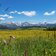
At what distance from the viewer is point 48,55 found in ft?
24.1

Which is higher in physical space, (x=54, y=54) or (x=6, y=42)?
(x=6, y=42)

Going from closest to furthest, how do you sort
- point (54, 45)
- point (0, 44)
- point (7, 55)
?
point (7, 55)
point (0, 44)
point (54, 45)

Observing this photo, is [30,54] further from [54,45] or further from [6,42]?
[54,45]

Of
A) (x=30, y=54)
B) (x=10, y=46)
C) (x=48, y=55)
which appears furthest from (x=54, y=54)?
(x=10, y=46)

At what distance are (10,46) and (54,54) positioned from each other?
1.91 m

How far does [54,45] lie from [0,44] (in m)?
2.74

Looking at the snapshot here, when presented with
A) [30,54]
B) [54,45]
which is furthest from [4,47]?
[54,45]

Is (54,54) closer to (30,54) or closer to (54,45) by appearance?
(30,54)

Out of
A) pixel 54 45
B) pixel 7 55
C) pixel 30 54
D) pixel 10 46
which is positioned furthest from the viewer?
pixel 54 45

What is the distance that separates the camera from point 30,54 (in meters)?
6.99

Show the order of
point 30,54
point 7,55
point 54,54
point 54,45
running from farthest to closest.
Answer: point 54,45, point 54,54, point 30,54, point 7,55

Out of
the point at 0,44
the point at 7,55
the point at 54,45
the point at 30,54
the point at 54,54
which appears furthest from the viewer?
the point at 54,45

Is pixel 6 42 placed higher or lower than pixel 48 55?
higher

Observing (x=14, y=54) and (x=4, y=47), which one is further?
(x=4, y=47)
